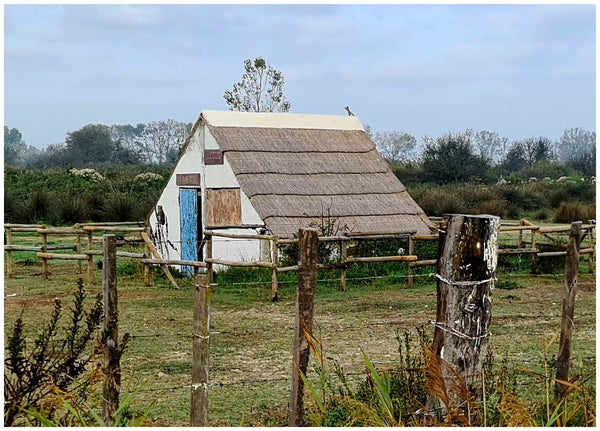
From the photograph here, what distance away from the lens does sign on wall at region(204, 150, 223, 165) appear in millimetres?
15555

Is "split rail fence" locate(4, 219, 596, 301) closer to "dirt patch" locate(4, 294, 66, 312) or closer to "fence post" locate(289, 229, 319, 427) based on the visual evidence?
"dirt patch" locate(4, 294, 66, 312)

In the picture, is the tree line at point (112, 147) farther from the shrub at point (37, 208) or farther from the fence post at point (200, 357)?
the fence post at point (200, 357)

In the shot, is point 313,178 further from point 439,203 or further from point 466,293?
point 466,293

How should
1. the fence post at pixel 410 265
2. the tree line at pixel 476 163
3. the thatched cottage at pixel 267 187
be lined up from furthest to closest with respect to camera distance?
the tree line at pixel 476 163 → the thatched cottage at pixel 267 187 → the fence post at pixel 410 265

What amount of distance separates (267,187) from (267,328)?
16.9 ft

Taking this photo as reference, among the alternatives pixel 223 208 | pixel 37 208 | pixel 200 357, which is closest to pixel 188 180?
pixel 223 208

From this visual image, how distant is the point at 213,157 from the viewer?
15625 mm

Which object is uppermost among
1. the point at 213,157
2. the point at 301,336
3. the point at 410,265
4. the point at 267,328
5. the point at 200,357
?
the point at 213,157

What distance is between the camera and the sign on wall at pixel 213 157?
51.0 ft

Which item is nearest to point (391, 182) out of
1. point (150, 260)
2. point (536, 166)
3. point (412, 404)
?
point (150, 260)

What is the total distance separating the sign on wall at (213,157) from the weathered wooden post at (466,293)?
1124 cm

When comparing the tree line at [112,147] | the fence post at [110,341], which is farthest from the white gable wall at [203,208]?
the tree line at [112,147]

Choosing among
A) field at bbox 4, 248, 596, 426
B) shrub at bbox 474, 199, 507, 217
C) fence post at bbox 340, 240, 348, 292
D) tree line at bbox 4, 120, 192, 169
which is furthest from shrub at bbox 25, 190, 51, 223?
tree line at bbox 4, 120, 192, 169

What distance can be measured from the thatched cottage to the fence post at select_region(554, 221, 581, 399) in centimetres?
888
